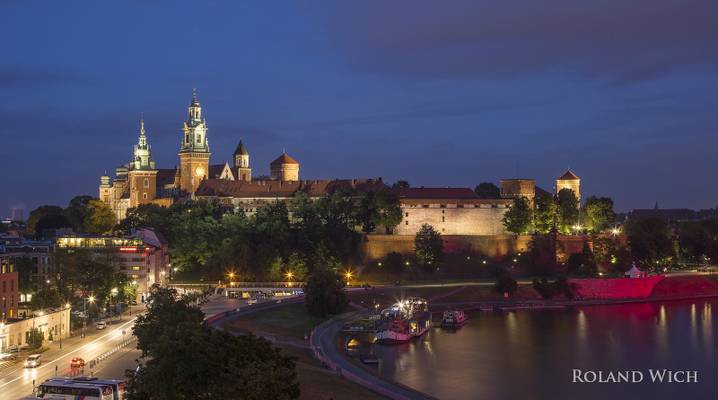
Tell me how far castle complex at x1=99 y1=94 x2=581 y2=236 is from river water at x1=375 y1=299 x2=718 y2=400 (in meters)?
21.0

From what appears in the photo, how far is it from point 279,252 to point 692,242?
144ft

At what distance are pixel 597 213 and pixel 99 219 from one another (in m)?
54.0

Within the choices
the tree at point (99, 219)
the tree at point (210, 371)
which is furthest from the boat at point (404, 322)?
the tree at point (99, 219)

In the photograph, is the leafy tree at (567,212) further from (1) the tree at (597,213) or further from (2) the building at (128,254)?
(2) the building at (128,254)

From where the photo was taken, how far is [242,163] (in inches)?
4660

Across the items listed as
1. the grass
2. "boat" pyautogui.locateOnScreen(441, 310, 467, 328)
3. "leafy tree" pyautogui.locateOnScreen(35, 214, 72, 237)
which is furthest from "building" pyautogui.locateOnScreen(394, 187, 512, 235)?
"leafy tree" pyautogui.locateOnScreen(35, 214, 72, 237)

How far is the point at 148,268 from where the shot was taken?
2621 inches

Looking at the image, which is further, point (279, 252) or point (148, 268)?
point (279, 252)

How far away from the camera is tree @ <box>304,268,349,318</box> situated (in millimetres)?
56625

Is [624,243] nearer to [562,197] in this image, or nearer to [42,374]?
[562,197]

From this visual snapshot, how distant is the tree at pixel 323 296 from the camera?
2229 inches

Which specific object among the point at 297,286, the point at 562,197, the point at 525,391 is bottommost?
the point at 525,391

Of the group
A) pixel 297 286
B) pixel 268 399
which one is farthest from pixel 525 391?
pixel 297 286

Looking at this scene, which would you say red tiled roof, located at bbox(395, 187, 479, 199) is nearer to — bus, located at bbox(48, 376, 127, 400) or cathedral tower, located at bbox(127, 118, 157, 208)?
cathedral tower, located at bbox(127, 118, 157, 208)
